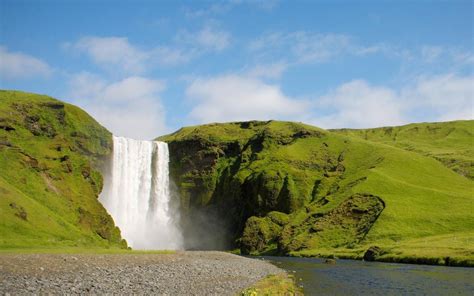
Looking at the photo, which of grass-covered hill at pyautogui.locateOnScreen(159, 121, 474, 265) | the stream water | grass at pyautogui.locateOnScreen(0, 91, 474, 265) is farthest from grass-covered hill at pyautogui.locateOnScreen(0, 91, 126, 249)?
grass-covered hill at pyautogui.locateOnScreen(159, 121, 474, 265)

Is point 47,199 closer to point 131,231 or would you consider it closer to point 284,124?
point 131,231

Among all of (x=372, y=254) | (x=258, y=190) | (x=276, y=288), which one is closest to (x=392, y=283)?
(x=276, y=288)

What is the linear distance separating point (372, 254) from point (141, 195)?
→ 78.2 meters

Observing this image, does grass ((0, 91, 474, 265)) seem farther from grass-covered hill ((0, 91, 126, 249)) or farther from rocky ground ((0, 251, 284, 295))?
rocky ground ((0, 251, 284, 295))

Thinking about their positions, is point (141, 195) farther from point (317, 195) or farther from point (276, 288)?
point (276, 288)

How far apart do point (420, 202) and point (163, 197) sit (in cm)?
8015

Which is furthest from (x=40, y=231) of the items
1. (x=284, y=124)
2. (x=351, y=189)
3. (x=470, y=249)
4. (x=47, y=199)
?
(x=284, y=124)

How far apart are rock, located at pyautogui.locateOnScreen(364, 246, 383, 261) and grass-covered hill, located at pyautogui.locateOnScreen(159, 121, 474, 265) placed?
0.25 metres

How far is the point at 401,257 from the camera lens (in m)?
79.1

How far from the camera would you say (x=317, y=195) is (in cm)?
14788

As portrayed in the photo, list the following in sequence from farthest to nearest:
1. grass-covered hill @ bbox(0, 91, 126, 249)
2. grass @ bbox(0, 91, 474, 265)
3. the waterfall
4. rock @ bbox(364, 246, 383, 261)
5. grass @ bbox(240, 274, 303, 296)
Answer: the waterfall
rock @ bbox(364, 246, 383, 261)
grass @ bbox(0, 91, 474, 265)
grass-covered hill @ bbox(0, 91, 126, 249)
grass @ bbox(240, 274, 303, 296)

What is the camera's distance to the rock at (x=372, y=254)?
8589 cm

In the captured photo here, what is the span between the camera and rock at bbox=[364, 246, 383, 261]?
85.9m

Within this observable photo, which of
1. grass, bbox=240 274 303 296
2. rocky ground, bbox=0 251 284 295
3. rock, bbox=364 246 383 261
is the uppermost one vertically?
rocky ground, bbox=0 251 284 295
